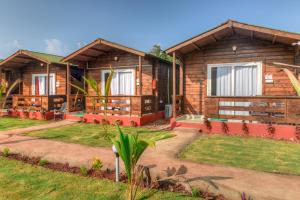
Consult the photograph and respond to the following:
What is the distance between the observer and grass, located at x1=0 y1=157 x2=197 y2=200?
3.25 meters

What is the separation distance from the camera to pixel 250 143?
6375mm

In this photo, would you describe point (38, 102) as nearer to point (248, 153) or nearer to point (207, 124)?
point (207, 124)

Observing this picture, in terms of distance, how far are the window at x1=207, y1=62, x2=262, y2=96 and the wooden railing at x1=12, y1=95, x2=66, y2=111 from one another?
29.8 feet

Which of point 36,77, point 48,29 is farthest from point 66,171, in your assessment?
point 48,29

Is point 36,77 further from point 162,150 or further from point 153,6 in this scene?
point 153,6

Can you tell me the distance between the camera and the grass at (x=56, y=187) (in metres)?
3.25

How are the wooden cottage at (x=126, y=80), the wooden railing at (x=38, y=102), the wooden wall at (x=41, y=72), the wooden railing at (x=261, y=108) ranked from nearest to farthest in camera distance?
the wooden railing at (x=261, y=108) → the wooden cottage at (x=126, y=80) → the wooden railing at (x=38, y=102) → the wooden wall at (x=41, y=72)

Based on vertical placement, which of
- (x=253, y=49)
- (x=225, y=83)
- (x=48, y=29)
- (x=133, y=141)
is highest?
(x=48, y=29)

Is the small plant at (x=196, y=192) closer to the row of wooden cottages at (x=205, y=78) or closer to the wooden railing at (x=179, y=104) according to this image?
the row of wooden cottages at (x=205, y=78)

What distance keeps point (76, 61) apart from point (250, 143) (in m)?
10.5

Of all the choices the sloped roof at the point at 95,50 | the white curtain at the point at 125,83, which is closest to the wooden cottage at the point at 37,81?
the sloped roof at the point at 95,50

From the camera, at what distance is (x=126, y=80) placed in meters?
12.4

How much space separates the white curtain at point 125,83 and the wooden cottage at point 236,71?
10.6 ft

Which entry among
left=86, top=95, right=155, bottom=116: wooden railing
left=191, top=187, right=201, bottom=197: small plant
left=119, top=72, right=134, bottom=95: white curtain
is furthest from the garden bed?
left=119, top=72, right=134, bottom=95: white curtain
